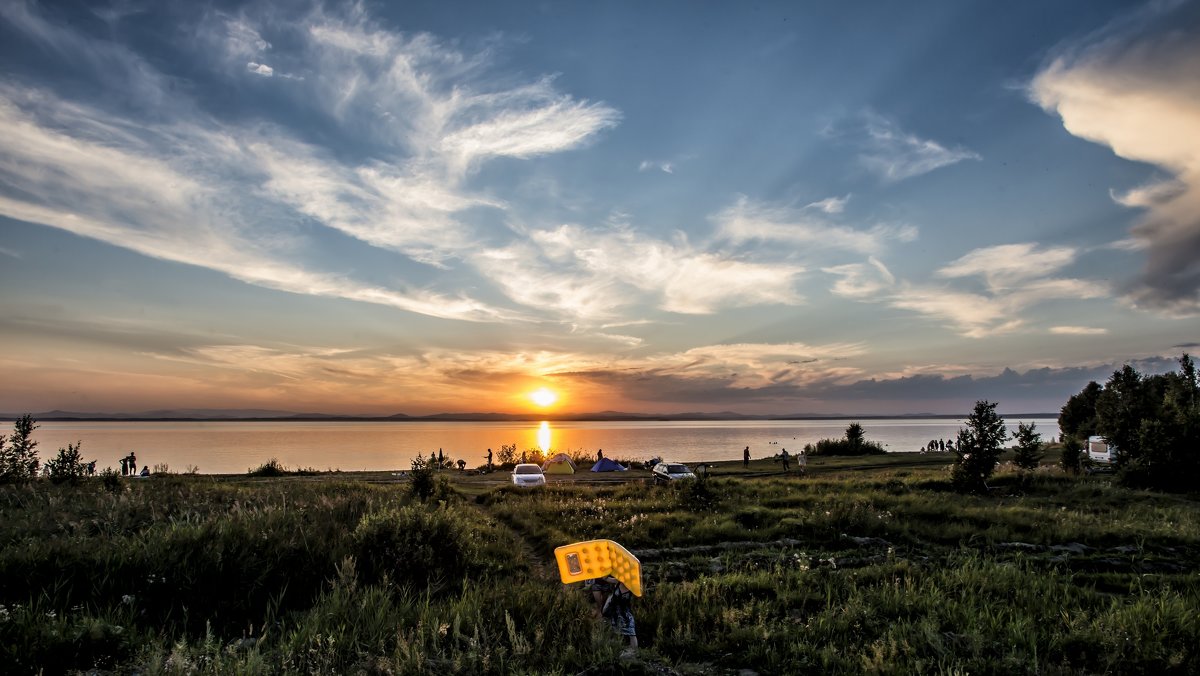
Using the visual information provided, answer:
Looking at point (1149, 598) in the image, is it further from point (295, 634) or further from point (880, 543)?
point (295, 634)

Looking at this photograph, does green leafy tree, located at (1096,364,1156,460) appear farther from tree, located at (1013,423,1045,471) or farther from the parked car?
the parked car

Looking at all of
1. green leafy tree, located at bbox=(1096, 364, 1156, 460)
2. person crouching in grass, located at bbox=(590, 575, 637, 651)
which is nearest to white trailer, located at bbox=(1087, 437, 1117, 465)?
green leafy tree, located at bbox=(1096, 364, 1156, 460)

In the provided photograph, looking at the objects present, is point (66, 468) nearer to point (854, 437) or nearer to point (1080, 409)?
point (854, 437)

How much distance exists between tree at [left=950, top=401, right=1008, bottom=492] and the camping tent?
29696 mm

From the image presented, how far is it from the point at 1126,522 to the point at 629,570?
59.1 feet

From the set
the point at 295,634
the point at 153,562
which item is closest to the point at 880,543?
the point at 295,634

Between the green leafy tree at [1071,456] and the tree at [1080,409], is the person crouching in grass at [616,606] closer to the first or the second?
the green leafy tree at [1071,456]

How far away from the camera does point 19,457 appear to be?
20891 millimetres

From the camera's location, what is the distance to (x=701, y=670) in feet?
21.7

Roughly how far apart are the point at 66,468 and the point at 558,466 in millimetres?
33637

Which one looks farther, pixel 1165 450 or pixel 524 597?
pixel 1165 450

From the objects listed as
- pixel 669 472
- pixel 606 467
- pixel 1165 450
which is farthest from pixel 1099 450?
pixel 606 467

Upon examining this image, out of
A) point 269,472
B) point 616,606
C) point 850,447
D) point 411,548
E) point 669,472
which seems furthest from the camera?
point 850,447

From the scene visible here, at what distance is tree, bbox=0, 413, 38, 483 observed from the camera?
19.7 meters
